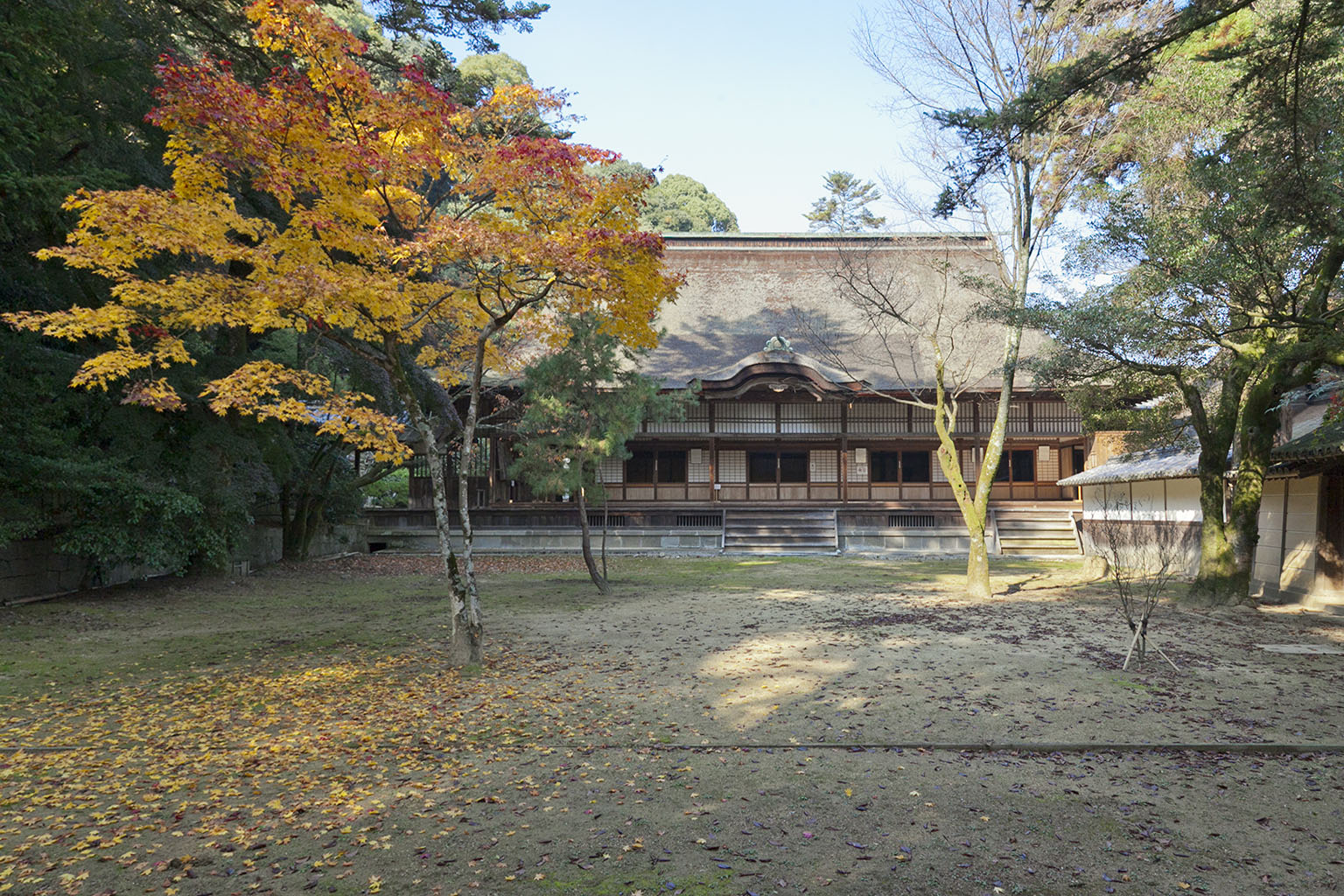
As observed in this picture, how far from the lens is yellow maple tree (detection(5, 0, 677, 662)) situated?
21.6 ft

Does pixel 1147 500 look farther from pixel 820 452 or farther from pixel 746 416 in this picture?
pixel 746 416

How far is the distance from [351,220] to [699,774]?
5.87 m

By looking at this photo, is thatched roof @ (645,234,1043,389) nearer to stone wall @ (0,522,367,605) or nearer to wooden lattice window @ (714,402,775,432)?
wooden lattice window @ (714,402,775,432)

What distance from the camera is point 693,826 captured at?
388 centimetres

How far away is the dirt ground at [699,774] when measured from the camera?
346 centimetres

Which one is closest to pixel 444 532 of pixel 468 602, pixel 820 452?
pixel 468 602

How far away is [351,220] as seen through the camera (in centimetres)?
729

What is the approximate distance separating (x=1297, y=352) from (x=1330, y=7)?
4.61 m

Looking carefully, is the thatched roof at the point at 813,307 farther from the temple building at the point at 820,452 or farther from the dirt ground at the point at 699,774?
the dirt ground at the point at 699,774

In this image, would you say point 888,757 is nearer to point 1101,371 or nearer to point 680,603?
point 680,603

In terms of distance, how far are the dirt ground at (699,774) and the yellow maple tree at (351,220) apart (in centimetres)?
182

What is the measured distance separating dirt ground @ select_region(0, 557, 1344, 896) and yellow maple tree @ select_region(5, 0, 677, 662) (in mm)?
1823

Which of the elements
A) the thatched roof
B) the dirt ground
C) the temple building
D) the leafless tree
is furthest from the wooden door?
the thatched roof

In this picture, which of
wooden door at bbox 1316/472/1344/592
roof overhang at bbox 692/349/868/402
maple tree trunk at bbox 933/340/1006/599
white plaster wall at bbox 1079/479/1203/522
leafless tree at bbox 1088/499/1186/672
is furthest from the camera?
roof overhang at bbox 692/349/868/402
